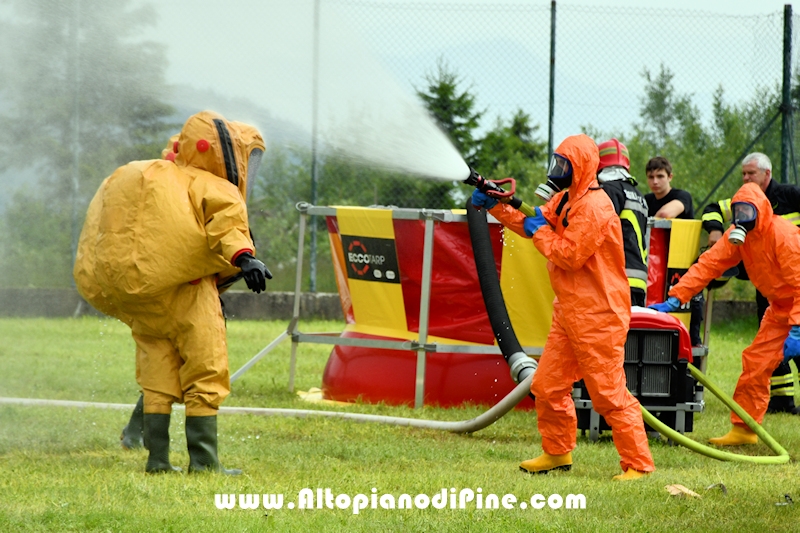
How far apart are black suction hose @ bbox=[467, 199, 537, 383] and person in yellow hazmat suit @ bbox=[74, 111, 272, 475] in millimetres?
1701

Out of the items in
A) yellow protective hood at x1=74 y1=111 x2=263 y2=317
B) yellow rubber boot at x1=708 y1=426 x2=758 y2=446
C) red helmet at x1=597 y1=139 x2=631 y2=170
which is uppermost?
red helmet at x1=597 y1=139 x2=631 y2=170

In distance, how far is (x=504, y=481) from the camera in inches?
196

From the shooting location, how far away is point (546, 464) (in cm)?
541

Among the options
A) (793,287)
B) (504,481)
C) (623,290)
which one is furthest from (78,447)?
(793,287)

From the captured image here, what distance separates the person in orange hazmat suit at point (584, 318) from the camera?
5180 mm

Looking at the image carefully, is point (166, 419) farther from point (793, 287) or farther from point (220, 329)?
point (793, 287)

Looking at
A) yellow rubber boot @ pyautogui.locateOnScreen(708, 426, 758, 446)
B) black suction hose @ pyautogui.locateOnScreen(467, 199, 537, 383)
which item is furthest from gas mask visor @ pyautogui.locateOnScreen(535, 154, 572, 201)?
yellow rubber boot @ pyautogui.locateOnScreen(708, 426, 758, 446)

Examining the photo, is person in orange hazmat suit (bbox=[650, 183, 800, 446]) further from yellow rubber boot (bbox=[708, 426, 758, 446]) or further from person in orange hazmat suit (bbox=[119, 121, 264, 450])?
person in orange hazmat suit (bbox=[119, 121, 264, 450])

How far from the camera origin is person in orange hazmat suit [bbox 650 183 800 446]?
21.0 ft

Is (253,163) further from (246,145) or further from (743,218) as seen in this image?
(743,218)

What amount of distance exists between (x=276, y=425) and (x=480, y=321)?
6.00ft

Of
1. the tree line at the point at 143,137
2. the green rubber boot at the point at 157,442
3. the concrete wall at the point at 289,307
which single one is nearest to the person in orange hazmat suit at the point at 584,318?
the green rubber boot at the point at 157,442

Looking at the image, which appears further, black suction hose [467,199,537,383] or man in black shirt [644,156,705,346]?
man in black shirt [644,156,705,346]

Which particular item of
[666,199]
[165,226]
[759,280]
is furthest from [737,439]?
[165,226]
